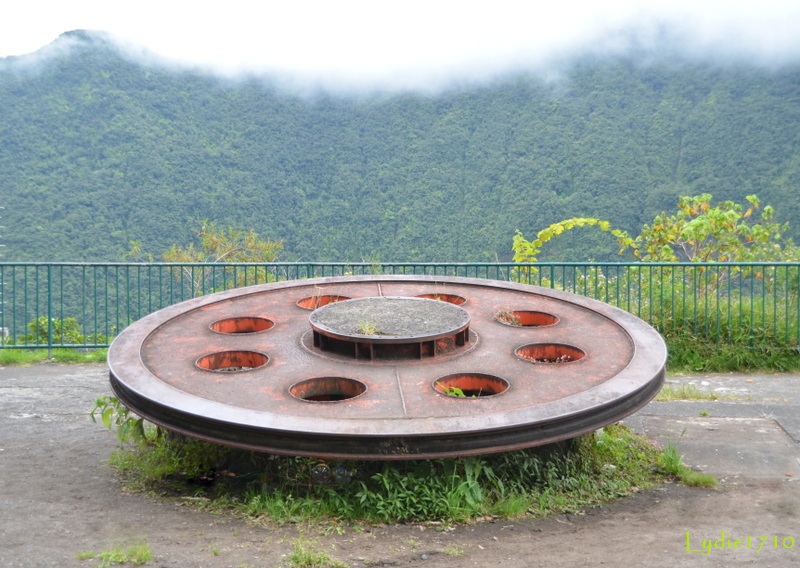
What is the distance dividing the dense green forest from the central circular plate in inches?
735

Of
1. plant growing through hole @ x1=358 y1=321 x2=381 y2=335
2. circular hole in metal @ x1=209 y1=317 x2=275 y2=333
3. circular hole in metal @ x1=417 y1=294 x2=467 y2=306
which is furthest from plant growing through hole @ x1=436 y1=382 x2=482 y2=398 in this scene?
circular hole in metal @ x1=417 y1=294 x2=467 y2=306

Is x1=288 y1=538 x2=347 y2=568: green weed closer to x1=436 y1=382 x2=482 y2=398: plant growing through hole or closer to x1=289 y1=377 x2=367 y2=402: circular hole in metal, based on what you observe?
x1=289 y1=377 x2=367 y2=402: circular hole in metal

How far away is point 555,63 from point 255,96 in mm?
16070

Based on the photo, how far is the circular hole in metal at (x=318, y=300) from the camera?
7484 mm

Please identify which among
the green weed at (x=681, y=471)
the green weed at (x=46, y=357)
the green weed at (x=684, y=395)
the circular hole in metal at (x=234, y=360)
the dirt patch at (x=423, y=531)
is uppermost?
the circular hole in metal at (x=234, y=360)

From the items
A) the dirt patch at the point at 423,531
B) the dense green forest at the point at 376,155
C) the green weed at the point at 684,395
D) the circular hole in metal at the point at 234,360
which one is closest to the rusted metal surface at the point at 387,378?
the circular hole in metal at the point at 234,360

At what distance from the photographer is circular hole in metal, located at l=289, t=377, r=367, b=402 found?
5.45 metres

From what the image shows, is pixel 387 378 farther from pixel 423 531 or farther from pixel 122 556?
pixel 122 556

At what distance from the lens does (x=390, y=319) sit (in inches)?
253

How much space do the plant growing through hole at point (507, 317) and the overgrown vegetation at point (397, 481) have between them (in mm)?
1338

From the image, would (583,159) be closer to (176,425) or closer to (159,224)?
(159,224)

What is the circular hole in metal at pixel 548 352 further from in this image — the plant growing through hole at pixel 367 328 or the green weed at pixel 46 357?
the green weed at pixel 46 357

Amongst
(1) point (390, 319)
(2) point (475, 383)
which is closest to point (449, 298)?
(1) point (390, 319)

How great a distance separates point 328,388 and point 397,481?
87 cm
